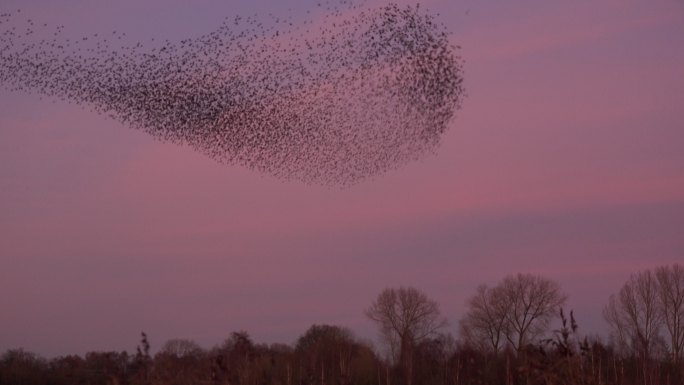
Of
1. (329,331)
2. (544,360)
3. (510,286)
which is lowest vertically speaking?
(544,360)

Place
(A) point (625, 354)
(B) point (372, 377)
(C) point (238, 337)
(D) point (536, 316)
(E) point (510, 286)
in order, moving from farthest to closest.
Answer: (E) point (510, 286), (D) point (536, 316), (B) point (372, 377), (A) point (625, 354), (C) point (238, 337)

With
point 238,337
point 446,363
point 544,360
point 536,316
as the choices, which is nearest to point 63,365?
point 446,363

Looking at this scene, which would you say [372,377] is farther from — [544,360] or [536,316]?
[544,360]

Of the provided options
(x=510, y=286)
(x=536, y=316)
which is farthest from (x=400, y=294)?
(x=536, y=316)

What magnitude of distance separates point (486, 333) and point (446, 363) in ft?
38.7

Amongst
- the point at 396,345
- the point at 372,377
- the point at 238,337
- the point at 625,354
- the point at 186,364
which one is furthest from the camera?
the point at 396,345

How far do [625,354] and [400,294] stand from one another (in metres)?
16.6

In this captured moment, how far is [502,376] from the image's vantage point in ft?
69.5

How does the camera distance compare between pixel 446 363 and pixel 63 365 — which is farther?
pixel 63 365

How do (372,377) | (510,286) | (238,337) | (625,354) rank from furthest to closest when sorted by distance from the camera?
(510,286) < (372,377) < (625,354) < (238,337)

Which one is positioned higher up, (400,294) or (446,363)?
(400,294)

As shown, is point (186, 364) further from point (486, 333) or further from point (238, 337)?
point (486, 333)

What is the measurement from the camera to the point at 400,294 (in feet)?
120

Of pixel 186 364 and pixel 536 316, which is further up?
pixel 536 316
